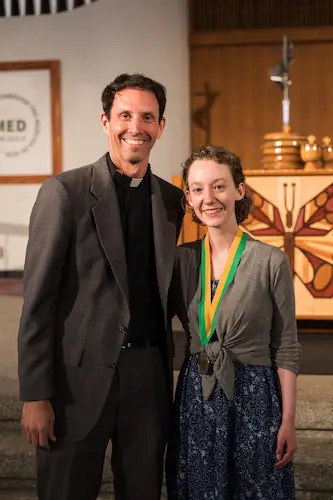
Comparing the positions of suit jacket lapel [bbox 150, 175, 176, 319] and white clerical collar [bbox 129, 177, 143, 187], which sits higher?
white clerical collar [bbox 129, 177, 143, 187]

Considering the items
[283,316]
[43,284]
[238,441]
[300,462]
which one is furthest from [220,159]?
[300,462]

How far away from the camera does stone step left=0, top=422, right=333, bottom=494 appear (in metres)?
2.39

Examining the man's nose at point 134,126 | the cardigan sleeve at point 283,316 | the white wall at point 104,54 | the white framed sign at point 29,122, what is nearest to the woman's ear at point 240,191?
the cardigan sleeve at point 283,316

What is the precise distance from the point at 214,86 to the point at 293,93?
68cm

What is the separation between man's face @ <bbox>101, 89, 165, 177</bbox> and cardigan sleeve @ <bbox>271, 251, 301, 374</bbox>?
0.40 m

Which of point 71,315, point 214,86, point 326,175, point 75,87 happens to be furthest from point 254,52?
point 71,315

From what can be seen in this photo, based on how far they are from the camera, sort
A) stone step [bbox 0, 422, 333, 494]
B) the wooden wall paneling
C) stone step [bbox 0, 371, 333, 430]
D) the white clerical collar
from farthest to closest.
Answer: the wooden wall paneling → stone step [bbox 0, 371, 333, 430] → stone step [bbox 0, 422, 333, 494] → the white clerical collar

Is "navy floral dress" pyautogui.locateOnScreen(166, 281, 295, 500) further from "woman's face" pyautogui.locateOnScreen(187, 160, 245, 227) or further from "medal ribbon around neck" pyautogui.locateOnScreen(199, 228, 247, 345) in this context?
"woman's face" pyautogui.locateOnScreen(187, 160, 245, 227)

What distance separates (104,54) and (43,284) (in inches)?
178

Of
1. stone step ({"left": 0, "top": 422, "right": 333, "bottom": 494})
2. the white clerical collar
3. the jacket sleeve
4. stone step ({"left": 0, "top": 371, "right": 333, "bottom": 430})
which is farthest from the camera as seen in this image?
stone step ({"left": 0, "top": 371, "right": 333, "bottom": 430})

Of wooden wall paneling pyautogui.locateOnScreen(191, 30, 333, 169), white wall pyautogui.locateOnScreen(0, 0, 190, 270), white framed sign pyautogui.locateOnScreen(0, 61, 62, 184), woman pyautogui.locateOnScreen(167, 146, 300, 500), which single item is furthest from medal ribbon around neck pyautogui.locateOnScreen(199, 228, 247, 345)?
white framed sign pyautogui.locateOnScreen(0, 61, 62, 184)

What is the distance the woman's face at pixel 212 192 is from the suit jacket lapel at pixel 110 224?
7.4 inches

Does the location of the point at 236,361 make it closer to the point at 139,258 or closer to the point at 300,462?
the point at 139,258

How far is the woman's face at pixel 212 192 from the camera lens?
1548 mm
